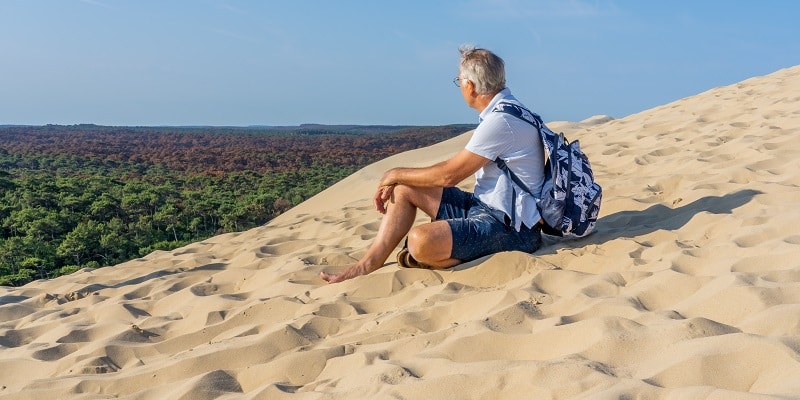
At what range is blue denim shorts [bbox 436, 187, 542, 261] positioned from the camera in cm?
356

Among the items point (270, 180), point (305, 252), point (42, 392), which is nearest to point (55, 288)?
point (305, 252)

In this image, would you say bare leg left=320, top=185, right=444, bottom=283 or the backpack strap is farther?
bare leg left=320, top=185, right=444, bottom=283

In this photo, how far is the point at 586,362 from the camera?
215cm

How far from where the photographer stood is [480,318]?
2.76m

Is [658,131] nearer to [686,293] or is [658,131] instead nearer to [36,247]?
[686,293]

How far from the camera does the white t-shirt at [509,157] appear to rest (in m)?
3.46

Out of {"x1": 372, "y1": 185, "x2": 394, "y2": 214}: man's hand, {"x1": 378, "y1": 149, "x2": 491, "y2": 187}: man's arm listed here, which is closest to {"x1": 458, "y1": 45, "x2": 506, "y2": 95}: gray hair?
{"x1": 378, "y1": 149, "x2": 491, "y2": 187}: man's arm

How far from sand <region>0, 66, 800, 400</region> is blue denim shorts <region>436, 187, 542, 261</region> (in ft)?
A: 0.26

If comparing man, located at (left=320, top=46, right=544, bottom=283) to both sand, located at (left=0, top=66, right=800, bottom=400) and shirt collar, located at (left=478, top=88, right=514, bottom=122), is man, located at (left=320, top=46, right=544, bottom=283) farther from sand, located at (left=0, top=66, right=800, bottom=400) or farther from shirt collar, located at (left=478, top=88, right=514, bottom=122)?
sand, located at (left=0, top=66, right=800, bottom=400)

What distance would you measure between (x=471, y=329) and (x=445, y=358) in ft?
0.68

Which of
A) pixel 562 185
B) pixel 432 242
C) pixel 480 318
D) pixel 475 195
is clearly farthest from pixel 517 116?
pixel 480 318

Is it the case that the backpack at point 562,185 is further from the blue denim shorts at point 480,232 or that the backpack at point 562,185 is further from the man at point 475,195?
the blue denim shorts at point 480,232

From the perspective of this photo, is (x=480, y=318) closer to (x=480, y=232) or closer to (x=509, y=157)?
(x=480, y=232)

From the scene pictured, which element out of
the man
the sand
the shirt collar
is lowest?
the sand
